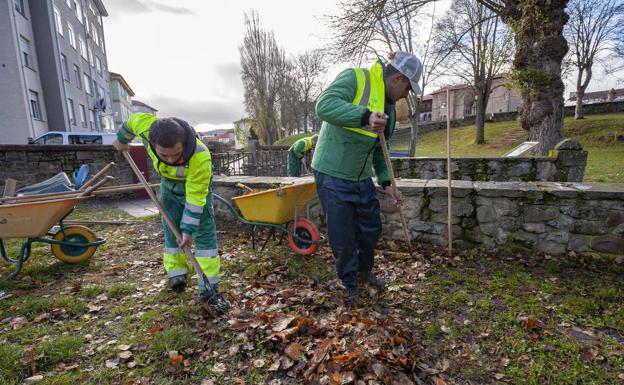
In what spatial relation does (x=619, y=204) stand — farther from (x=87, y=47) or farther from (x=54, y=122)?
(x=87, y=47)

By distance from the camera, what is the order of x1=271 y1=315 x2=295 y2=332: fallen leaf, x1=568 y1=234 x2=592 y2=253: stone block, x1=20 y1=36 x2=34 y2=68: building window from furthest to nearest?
1. x1=20 y1=36 x2=34 y2=68: building window
2. x1=568 y1=234 x2=592 y2=253: stone block
3. x1=271 y1=315 x2=295 y2=332: fallen leaf

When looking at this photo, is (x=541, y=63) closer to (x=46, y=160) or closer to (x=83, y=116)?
(x=46, y=160)

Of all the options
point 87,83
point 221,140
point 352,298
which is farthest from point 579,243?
point 221,140

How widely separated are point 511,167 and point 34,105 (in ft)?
80.2

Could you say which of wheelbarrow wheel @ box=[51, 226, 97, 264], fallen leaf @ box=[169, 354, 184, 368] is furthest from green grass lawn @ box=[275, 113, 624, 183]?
wheelbarrow wheel @ box=[51, 226, 97, 264]

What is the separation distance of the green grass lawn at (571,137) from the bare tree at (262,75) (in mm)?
12224

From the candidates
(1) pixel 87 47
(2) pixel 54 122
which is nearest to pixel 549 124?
(2) pixel 54 122

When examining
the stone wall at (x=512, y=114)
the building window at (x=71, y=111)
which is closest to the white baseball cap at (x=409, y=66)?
the building window at (x=71, y=111)

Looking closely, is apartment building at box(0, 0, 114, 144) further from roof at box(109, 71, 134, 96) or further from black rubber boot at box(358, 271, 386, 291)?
black rubber boot at box(358, 271, 386, 291)

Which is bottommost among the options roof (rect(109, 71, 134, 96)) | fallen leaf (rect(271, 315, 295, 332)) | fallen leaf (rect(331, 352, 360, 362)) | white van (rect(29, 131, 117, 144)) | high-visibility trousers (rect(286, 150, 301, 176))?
fallen leaf (rect(271, 315, 295, 332))

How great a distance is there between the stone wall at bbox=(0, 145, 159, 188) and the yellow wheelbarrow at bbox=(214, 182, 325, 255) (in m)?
5.65

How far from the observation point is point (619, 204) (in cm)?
316

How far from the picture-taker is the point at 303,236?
3.88 metres

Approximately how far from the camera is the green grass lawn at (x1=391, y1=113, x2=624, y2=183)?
13.4 metres
